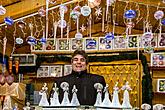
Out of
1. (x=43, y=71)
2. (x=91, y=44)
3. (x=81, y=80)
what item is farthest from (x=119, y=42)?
(x=81, y=80)

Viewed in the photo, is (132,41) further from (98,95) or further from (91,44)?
(98,95)

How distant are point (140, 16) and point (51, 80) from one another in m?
2.37

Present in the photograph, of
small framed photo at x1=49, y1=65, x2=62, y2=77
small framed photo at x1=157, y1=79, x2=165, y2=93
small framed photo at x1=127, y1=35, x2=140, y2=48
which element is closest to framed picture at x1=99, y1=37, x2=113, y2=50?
small framed photo at x1=127, y1=35, x2=140, y2=48

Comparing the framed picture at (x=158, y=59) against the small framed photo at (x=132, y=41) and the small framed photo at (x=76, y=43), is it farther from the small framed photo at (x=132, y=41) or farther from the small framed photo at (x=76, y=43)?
the small framed photo at (x=76, y=43)

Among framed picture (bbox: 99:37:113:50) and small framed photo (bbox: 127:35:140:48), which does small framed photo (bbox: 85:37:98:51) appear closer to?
framed picture (bbox: 99:37:113:50)

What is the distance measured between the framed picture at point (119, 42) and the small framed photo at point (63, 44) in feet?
3.14

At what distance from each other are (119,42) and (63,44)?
1.15 metres

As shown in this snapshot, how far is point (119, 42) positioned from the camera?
7.49 m

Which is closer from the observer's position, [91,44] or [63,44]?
[91,44]

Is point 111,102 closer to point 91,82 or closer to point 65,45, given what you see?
point 91,82

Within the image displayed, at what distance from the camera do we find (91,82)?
302cm

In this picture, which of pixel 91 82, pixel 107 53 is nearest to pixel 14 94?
pixel 107 53

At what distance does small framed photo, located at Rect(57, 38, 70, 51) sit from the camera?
7812 mm

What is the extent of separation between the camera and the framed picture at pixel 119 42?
7417mm
